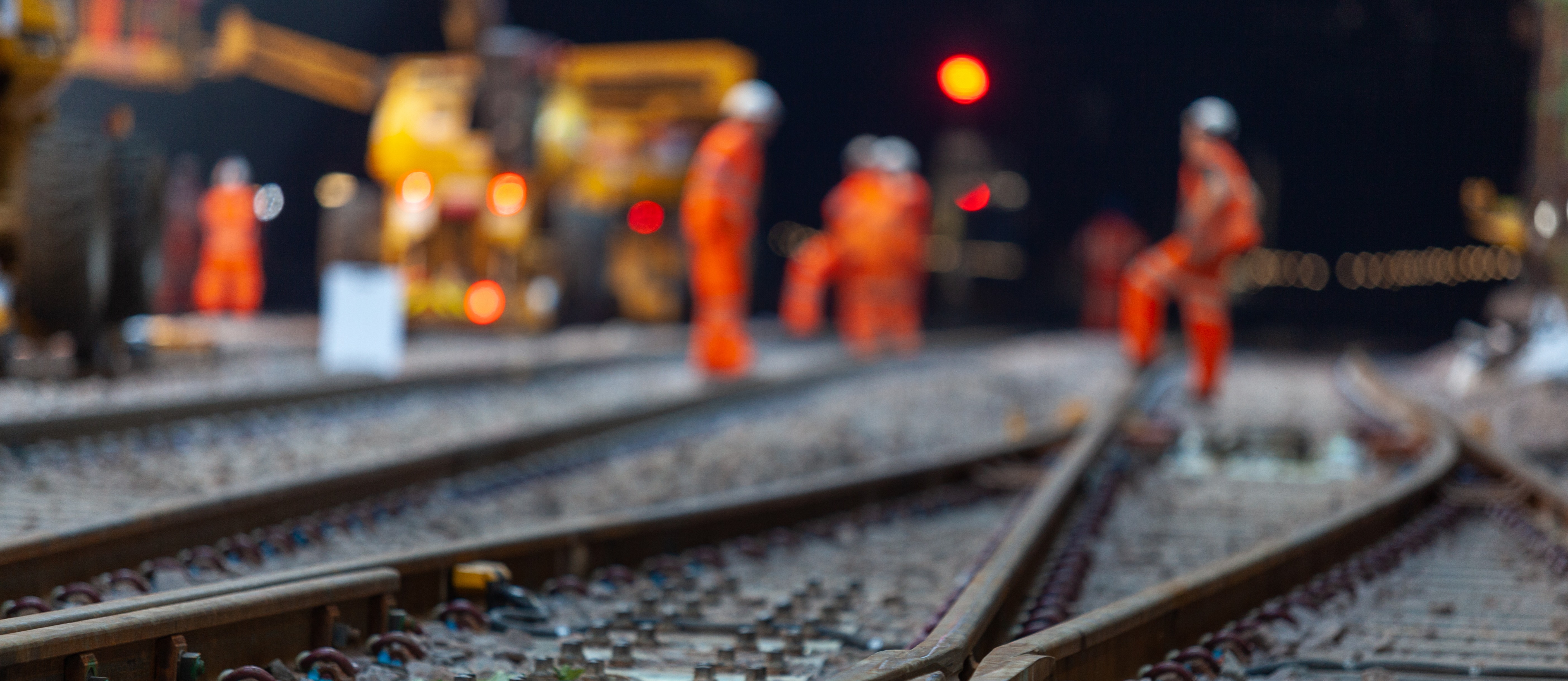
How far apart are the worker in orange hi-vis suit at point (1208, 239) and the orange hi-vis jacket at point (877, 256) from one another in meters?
3.92

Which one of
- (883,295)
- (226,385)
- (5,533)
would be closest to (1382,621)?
(5,533)

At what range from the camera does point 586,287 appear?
56.9 ft

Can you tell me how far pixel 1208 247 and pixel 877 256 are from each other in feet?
16.2

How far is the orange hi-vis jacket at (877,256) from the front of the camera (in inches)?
527

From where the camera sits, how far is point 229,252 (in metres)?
15.7

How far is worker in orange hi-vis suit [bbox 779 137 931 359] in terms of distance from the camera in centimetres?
1341

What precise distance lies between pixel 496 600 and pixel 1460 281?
24.5 m

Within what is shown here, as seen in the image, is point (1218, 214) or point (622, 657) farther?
point (1218, 214)

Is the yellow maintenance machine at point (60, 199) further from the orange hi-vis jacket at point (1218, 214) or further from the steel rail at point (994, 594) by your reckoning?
the orange hi-vis jacket at point (1218, 214)

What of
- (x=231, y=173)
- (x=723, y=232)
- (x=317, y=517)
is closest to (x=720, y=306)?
(x=723, y=232)

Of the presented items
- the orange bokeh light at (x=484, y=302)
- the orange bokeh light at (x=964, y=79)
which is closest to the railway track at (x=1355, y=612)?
the orange bokeh light at (x=964, y=79)

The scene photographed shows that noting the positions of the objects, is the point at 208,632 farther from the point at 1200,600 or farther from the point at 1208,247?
the point at 1208,247

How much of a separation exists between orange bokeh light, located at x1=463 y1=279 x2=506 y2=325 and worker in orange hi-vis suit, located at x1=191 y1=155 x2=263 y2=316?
3070 mm

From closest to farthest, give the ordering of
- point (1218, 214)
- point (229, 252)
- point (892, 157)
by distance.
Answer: point (1218, 214), point (892, 157), point (229, 252)
